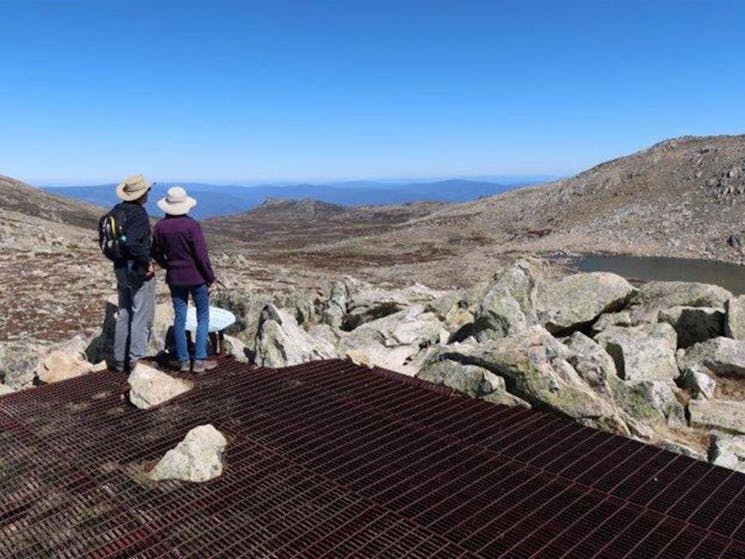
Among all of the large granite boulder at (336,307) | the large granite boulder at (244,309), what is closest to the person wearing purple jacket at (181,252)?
the large granite boulder at (244,309)

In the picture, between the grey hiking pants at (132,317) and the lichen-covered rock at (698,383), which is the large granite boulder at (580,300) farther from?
the grey hiking pants at (132,317)

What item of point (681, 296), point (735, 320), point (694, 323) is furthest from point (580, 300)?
point (735, 320)

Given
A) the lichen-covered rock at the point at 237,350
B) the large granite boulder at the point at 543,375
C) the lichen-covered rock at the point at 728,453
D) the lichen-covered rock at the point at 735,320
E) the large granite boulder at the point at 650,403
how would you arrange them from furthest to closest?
the lichen-covered rock at the point at 735,320, the lichen-covered rock at the point at 237,350, the large granite boulder at the point at 650,403, the large granite boulder at the point at 543,375, the lichen-covered rock at the point at 728,453

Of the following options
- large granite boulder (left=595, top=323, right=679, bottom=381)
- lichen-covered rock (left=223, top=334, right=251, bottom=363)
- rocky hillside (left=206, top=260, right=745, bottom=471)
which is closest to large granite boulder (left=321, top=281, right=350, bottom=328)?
rocky hillside (left=206, top=260, right=745, bottom=471)

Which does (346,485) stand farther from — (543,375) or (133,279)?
(133,279)

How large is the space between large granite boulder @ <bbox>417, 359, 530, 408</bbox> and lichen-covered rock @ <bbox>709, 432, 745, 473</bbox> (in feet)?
8.33

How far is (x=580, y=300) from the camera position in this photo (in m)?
16.0

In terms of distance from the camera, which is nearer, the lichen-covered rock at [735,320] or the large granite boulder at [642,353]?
the large granite boulder at [642,353]

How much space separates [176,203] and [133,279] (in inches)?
55.9

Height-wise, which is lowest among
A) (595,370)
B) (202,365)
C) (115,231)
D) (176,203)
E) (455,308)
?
(455,308)

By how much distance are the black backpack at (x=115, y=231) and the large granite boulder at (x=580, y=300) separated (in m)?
9.92

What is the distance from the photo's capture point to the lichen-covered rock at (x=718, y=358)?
12320 millimetres

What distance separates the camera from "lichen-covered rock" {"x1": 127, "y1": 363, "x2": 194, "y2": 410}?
340 inches

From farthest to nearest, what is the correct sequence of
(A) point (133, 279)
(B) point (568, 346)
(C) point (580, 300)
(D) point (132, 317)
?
1. (C) point (580, 300)
2. (B) point (568, 346)
3. (D) point (132, 317)
4. (A) point (133, 279)
